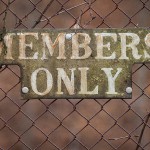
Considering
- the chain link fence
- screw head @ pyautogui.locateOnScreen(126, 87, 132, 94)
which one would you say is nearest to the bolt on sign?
screw head @ pyautogui.locateOnScreen(126, 87, 132, 94)

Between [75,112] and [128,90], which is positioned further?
[75,112]

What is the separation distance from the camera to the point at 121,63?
10.9 feet

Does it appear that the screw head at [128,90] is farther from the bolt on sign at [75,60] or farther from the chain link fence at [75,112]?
the chain link fence at [75,112]

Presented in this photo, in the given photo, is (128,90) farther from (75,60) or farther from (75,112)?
(75,112)

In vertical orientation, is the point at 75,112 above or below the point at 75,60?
below

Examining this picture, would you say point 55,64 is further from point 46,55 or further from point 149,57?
point 149,57

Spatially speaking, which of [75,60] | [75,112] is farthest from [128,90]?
[75,112]

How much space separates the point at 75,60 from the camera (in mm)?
3326

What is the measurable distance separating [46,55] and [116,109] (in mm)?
2694

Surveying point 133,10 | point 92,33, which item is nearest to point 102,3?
point 133,10

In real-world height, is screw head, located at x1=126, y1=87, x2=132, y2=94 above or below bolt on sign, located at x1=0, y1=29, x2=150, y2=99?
below

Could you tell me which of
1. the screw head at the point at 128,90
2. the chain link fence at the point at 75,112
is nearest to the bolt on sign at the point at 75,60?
the screw head at the point at 128,90

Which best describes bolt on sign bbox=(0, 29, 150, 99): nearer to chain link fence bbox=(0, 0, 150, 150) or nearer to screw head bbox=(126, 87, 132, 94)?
screw head bbox=(126, 87, 132, 94)

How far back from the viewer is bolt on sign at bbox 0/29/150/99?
3.33 m
